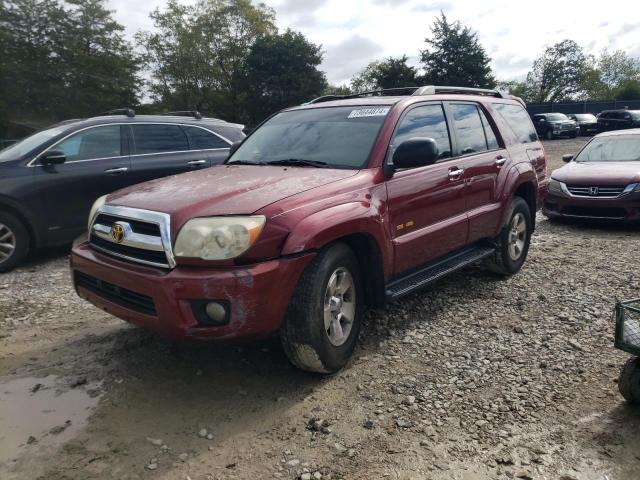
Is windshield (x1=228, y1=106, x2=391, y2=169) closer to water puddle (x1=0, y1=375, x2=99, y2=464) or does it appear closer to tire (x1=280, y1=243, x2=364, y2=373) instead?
tire (x1=280, y1=243, x2=364, y2=373)

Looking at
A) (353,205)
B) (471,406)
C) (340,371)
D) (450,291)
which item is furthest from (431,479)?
(450,291)

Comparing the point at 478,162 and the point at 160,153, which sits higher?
the point at 160,153

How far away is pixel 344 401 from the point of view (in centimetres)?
293

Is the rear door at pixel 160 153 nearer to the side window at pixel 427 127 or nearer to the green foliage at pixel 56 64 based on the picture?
the side window at pixel 427 127

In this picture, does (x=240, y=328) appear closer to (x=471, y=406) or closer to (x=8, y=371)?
(x=471, y=406)

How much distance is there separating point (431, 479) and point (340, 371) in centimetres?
106

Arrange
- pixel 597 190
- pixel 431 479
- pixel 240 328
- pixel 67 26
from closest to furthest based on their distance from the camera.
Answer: pixel 431 479 → pixel 240 328 → pixel 597 190 → pixel 67 26

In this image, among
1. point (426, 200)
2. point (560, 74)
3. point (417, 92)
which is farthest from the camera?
point (560, 74)

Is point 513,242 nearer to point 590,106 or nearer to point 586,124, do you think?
point 586,124

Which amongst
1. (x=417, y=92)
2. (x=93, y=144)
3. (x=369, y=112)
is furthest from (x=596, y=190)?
(x=93, y=144)

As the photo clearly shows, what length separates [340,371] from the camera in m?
3.27

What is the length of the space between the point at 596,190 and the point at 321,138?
530 cm

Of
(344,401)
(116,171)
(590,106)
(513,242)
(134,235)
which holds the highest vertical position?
(590,106)

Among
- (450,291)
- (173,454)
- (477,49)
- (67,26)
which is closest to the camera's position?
(173,454)
